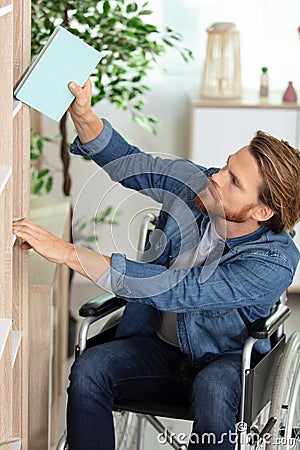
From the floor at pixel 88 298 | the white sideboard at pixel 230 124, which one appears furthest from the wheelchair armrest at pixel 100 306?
the white sideboard at pixel 230 124

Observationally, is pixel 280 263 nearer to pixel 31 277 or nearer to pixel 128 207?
pixel 31 277

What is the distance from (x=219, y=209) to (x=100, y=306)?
1.19ft

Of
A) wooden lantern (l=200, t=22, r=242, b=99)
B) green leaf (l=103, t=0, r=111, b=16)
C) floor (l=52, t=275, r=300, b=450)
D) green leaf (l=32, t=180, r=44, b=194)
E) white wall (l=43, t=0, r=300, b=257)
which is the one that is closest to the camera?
green leaf (l=103, t=0, r=111, b=16)

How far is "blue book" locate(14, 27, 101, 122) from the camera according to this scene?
1.69 m

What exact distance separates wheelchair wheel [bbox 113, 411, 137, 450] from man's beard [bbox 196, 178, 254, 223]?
0.70 m

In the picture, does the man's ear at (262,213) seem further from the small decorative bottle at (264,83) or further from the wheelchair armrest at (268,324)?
the small decorative bottle at (264,83)

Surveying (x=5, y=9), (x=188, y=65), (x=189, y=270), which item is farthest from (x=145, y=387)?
(x=188, y=65)

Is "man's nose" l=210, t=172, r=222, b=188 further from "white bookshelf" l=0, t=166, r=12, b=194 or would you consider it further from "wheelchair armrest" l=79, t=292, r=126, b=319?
"white bookshelf" l=0, t=166, r=12, b=194

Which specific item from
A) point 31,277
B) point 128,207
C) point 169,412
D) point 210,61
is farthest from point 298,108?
point 169,412

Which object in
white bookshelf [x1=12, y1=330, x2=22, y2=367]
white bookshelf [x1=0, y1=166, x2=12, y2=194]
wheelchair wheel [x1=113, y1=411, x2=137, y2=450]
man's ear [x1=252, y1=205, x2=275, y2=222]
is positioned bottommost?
wheelchair wheel [x1=113, y1=411, x2=137, y2=450]

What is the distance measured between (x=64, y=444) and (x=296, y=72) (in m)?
2.67

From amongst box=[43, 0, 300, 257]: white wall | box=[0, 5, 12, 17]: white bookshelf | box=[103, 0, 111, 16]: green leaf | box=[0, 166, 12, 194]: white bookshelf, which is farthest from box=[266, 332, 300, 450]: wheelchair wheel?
box=[43, 0, 300, 257]: white wall

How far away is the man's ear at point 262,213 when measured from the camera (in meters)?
1.89

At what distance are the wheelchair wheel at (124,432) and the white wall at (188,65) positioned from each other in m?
1.52
